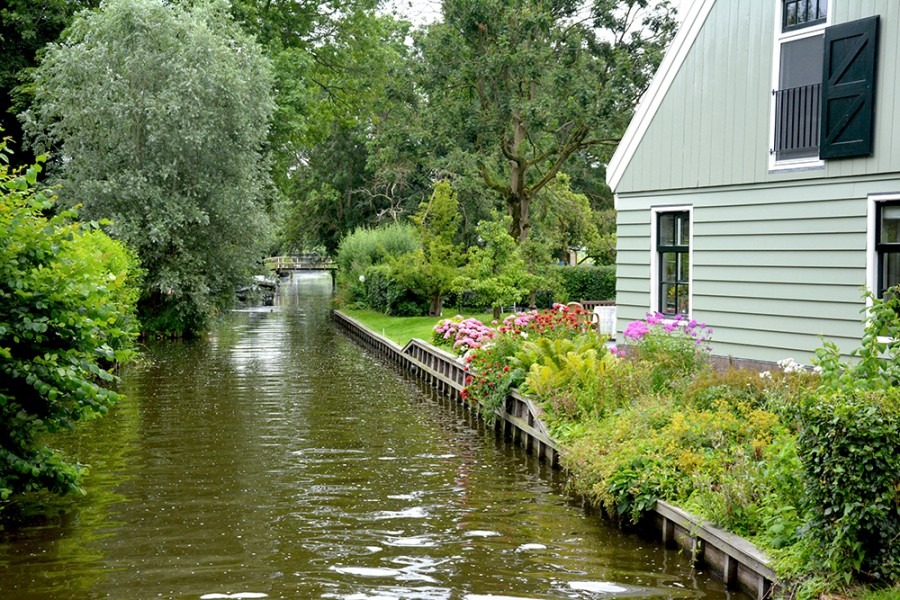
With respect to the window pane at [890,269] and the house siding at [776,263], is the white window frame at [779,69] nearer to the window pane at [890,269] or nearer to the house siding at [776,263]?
the house siding at [776,263]

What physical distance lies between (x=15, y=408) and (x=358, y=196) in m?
47.2

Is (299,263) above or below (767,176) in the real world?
below

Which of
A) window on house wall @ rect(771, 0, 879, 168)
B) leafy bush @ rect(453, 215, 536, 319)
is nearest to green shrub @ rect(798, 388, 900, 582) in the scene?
window on house wall @ rect(771, 0, 879, 168)

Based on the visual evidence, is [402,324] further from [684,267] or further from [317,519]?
[317,519]

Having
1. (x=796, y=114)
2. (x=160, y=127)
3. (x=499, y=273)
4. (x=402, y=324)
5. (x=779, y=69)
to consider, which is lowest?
(x=402, y=324)

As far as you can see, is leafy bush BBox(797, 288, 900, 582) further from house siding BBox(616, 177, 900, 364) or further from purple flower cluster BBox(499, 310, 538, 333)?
purple flower cluster BBox(499, 310, 538, 333)

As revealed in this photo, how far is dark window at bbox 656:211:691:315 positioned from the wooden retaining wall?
2.96 m

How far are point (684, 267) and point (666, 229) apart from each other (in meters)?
0.73

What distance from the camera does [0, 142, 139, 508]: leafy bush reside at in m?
9.87

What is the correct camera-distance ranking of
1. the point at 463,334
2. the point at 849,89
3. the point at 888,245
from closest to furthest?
the point at 888,245 → the point at 849,89 → the point at 463,334

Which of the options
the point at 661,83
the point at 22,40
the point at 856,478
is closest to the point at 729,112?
the point at 661,83

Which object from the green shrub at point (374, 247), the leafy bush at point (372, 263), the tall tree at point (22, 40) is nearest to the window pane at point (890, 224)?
the leafy bush at point (372, 263)

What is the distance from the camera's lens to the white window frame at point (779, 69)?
1317 cm

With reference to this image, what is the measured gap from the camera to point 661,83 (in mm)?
15594
